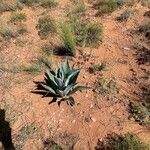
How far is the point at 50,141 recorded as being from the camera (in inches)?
207

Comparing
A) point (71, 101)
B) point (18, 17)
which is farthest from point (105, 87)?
point (18, 17)

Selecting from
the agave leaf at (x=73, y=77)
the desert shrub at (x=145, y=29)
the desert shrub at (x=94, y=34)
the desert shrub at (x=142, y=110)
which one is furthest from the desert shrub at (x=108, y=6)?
the desert shrub at (x=142, y=110)

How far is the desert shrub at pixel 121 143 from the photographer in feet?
15.8

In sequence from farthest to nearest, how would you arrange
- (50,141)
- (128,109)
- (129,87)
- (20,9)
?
(20,9)
(129,87)
(128,109)
(50,141)

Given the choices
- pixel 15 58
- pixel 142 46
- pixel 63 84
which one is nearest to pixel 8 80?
pixel 15 58

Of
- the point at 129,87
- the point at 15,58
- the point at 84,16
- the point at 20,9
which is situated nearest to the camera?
the point at 129,87

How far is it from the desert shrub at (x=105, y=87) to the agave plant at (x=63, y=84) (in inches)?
10.9

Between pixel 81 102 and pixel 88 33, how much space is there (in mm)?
1976

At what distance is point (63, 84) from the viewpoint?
582 cm

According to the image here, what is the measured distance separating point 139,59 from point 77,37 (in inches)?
57.3

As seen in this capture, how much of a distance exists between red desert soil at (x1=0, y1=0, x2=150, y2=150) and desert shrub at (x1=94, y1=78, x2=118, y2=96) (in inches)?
3.6

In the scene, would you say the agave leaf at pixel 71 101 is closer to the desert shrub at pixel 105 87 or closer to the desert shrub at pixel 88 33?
the desert shrub at pixel 105 87

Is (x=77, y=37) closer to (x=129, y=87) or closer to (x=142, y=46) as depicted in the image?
(x=142, y=46)

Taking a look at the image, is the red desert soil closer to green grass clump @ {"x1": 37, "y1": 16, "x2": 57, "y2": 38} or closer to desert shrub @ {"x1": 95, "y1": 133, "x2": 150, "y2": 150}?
desert shrub @ {"x1": 95, "y1": 133, "x2": 150, "y2": 150}
